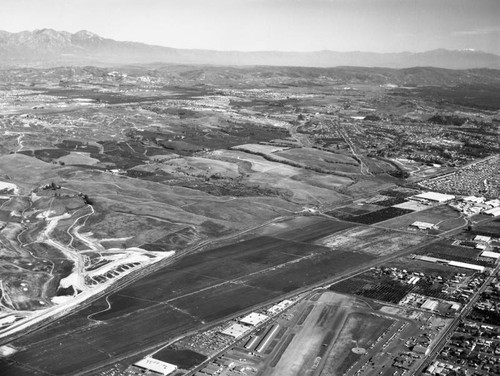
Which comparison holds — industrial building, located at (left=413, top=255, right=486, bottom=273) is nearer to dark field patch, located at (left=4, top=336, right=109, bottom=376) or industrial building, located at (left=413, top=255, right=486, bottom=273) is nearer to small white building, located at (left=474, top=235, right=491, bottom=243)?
small white building, located at (left=474, top=235, right=491, bottom=243)

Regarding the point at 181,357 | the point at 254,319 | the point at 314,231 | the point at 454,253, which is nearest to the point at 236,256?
the point at 314,231

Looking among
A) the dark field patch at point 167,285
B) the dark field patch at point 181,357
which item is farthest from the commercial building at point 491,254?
the dark field patch at point 181,357

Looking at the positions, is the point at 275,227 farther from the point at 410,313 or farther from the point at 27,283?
the point at 27,283

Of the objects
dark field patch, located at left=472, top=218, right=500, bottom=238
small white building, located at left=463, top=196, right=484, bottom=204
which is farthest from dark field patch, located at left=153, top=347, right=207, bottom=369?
small white building, located at left=463, top=196, right=484, bottom=204

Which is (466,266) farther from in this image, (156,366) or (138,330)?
(156,366)

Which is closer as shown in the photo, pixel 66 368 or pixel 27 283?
pixel 66 368

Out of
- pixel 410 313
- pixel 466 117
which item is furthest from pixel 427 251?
pixel 466 117
